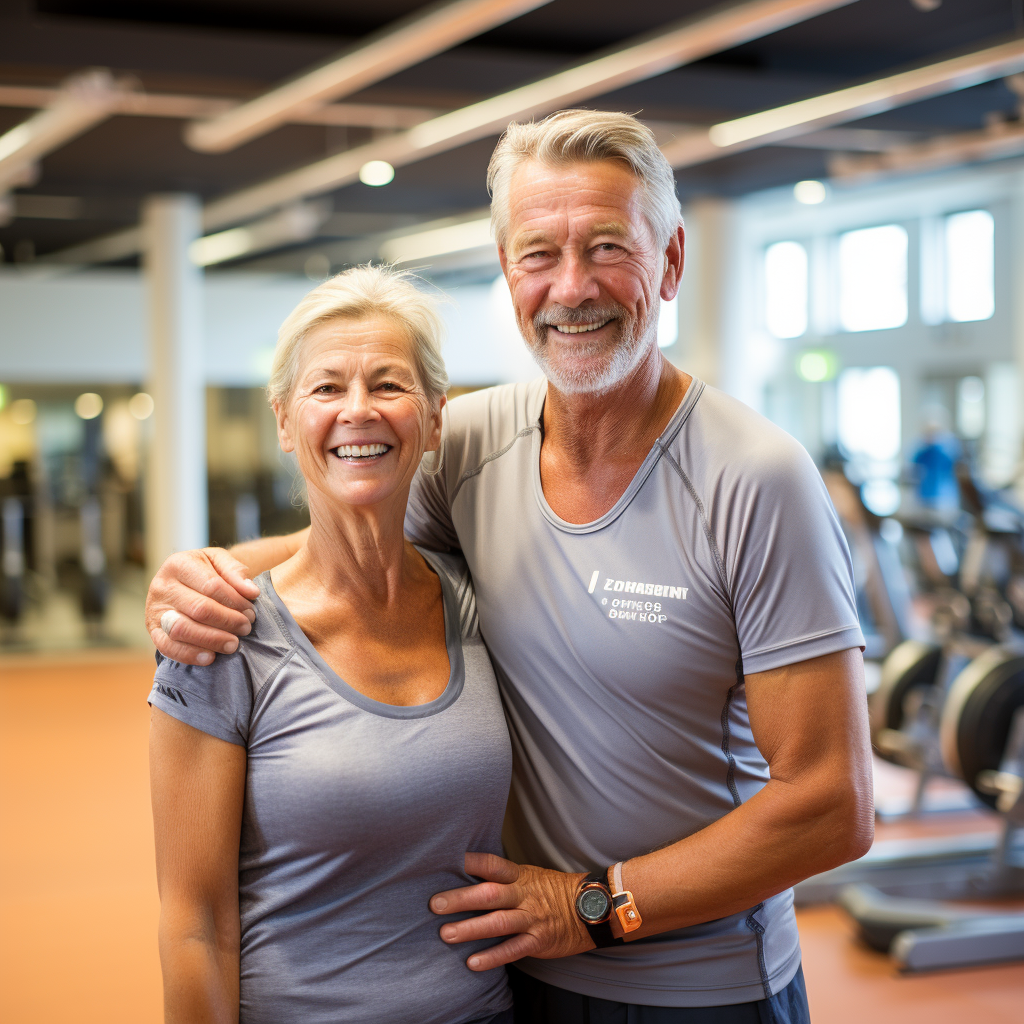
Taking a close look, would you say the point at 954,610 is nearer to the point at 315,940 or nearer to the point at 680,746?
the point at 680,746

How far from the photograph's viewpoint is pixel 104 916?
417 cm

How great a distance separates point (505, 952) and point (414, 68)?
642cm

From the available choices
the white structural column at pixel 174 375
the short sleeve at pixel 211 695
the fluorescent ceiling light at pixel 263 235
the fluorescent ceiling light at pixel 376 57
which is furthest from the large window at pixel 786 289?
the short sleeve at pixel 211 695

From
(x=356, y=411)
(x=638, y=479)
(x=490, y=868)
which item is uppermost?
(x=356, y=411)

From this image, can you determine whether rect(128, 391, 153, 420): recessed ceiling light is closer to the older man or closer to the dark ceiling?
the dark ceiling

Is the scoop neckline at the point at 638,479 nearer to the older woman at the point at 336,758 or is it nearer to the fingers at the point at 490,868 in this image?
the older woman at the point at 336,758

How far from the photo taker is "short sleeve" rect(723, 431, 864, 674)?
4.74 feet

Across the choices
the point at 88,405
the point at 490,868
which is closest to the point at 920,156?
the point at 490,868

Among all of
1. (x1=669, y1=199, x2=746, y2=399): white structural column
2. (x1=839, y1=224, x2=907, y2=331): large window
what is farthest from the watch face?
(x1=839, y1=224, x2=907, y2=331): large window

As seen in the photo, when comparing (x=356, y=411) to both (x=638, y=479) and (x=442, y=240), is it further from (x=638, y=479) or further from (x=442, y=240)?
(x=442, y=240)

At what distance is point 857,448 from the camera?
46.9 ft

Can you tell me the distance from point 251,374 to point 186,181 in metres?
3.21

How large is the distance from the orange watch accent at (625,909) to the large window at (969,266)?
12377 mm

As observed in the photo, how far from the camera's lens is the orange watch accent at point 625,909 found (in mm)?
1535
